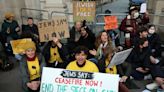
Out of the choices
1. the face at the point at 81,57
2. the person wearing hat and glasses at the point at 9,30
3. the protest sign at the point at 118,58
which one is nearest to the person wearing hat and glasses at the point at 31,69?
the face at the point at 81,57

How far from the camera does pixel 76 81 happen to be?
3.68 m

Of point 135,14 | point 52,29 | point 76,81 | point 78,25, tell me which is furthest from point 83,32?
point 76,81

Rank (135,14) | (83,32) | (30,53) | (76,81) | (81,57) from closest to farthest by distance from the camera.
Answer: (76,81) < (81,57) < (30,53) < (83,32) < (135,14)

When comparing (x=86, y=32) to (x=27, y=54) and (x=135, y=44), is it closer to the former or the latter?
(x=135, y=44)

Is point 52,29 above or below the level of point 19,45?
above

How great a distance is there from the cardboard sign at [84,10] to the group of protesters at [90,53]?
0.16 metres

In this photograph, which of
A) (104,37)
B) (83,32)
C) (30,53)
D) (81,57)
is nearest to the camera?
(81,57)

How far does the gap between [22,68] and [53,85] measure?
39.1 inches

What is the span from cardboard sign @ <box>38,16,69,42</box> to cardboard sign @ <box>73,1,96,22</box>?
1016 millimetres

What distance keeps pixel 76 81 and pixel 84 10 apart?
2.91m

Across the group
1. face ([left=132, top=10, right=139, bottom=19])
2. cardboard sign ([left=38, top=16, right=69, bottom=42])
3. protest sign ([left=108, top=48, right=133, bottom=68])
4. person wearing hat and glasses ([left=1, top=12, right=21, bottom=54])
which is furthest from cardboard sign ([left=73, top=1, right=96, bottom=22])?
person wearing hat and glasses ([left=1, top=12, right=21, bottom=54])

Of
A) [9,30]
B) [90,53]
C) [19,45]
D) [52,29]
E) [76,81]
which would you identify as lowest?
[90,53]

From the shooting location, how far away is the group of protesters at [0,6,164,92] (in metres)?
4.38

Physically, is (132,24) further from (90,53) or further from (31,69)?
(31,69)
